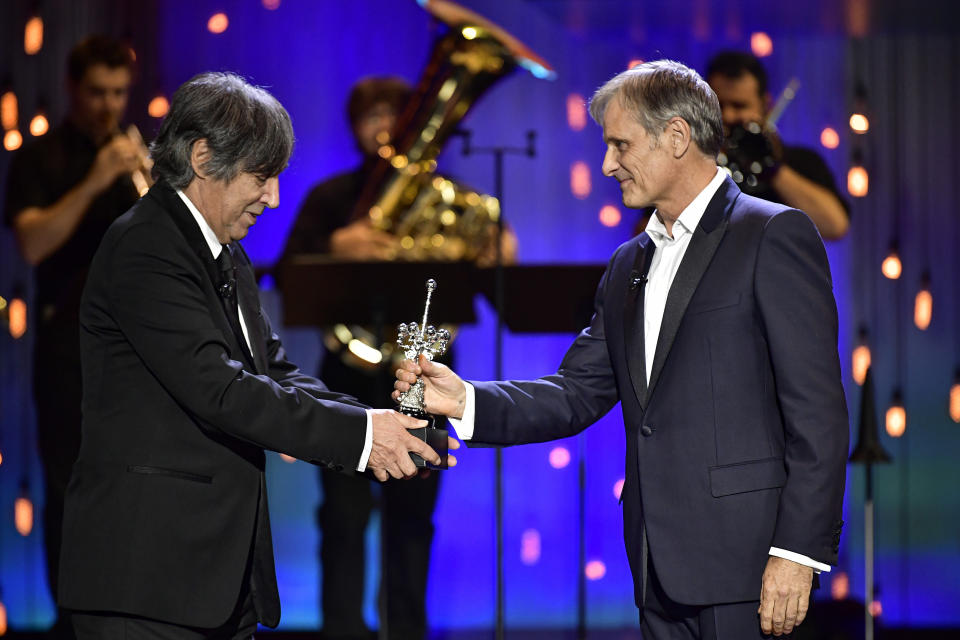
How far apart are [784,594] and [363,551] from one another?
9.46ft

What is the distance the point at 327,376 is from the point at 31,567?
1.85 metres

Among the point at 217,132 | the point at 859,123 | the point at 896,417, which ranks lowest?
the point at 896,417

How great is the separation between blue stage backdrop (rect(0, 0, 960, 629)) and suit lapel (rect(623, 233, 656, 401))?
2764mm

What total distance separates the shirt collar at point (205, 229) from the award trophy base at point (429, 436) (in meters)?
0.56

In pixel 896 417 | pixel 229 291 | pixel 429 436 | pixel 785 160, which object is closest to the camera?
pixel 229 291

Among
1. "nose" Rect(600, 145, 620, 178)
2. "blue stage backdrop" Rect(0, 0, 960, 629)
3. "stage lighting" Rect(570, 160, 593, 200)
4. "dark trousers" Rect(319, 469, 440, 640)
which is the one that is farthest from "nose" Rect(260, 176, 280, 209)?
"stage lighting" Rect(570, 160, 593, 200)

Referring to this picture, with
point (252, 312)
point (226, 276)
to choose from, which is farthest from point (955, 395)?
point (226, 276)

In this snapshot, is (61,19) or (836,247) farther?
(836,247)

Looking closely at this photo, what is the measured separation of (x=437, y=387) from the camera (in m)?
2.45

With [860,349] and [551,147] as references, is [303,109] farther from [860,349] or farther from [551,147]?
[860,349]

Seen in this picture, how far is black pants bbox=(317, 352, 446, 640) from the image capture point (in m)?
4.34

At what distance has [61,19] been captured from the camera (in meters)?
4.92

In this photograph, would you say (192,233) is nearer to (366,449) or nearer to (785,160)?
(366,449)

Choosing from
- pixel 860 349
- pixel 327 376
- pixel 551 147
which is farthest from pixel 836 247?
pixel 327 376
